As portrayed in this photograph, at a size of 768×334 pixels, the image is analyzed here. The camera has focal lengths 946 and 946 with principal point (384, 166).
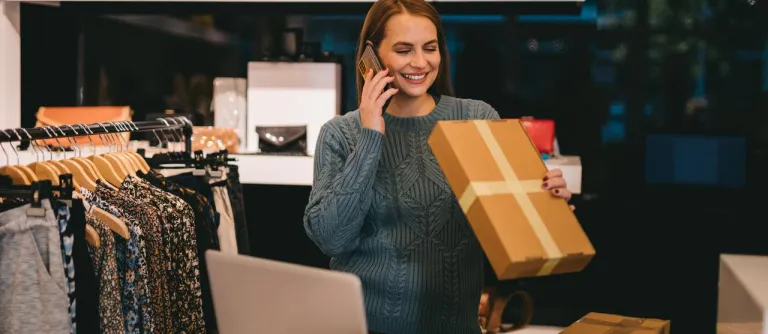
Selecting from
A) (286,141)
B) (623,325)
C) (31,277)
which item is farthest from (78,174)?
(286,141)

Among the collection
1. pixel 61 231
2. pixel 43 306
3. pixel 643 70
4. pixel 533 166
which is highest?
pixel 643 70

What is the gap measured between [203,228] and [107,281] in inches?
19.4

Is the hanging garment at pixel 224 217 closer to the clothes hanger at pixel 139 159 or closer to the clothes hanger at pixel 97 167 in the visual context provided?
the clothes hanger at pixel 139 159

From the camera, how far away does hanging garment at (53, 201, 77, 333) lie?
2.00 m

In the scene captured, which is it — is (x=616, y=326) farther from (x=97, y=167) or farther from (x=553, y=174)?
(x=97, y=167)

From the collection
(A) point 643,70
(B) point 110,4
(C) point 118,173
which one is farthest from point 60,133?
(A) point 643,70

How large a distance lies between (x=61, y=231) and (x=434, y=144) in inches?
33.7

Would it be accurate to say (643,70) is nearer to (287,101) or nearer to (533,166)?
(287,101)

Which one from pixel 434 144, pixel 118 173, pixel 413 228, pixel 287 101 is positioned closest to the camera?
pixel 434 144

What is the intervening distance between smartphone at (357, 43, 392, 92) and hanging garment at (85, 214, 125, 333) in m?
0.78

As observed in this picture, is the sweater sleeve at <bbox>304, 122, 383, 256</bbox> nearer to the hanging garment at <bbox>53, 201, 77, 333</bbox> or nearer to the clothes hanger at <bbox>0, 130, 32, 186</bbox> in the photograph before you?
the hanging garment at <bbox>53, 201, 77, 333</bbox>

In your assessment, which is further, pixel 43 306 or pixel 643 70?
pixel 643 70

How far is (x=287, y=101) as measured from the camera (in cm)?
439

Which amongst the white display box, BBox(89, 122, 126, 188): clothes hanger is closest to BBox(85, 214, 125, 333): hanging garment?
BBox(89, 122, 126, 188): clothes hanger
